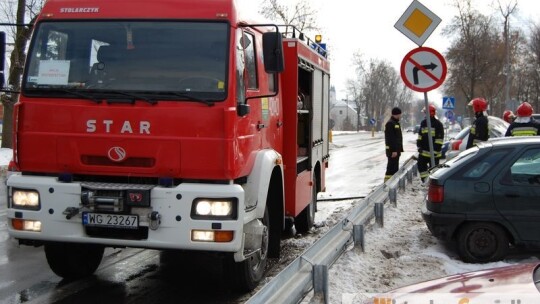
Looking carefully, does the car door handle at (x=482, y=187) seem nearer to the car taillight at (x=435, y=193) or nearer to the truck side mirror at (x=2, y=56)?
the car taillight at (x=435, y=193)

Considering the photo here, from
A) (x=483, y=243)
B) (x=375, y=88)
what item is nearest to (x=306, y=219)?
(x=483, y=243)

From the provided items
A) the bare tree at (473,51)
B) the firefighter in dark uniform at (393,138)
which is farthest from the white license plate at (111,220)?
the bare tree at (473,51)

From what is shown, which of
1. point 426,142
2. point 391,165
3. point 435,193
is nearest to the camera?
point 435,193

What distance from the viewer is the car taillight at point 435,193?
633cm

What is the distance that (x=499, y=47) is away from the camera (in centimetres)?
4953

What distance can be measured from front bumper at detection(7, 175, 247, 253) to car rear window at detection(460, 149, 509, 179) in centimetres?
292

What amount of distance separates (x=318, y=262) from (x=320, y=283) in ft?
0.94

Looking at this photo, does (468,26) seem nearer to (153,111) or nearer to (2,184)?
(2,184)

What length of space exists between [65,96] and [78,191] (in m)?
0.85

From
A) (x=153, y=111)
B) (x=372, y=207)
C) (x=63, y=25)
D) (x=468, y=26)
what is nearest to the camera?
(x=153, y=111)

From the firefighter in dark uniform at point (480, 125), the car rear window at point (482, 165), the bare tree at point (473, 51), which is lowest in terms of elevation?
the car rear window at point (482, 165)

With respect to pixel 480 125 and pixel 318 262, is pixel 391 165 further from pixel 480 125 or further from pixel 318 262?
pixel 318 262

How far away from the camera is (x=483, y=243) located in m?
6.13

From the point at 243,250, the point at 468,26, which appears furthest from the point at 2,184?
the point at 468,26
